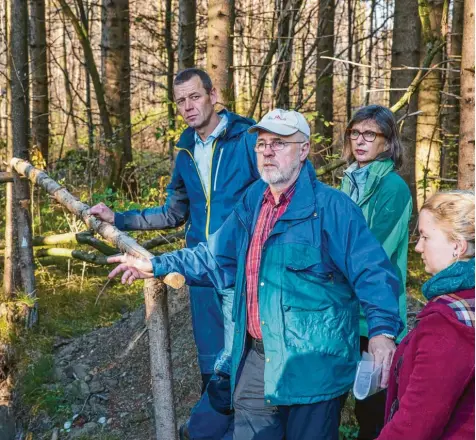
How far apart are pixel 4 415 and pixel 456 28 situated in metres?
10.6

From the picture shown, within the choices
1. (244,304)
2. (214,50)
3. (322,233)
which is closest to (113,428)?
(244,304)

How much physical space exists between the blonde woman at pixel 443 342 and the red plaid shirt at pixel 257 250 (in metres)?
0.87

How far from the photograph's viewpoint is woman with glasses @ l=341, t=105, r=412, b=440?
348cm

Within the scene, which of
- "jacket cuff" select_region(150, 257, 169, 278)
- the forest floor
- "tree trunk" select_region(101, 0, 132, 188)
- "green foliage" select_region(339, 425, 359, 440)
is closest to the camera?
"jacket cuff" select_region(150, 257, 169, 278)

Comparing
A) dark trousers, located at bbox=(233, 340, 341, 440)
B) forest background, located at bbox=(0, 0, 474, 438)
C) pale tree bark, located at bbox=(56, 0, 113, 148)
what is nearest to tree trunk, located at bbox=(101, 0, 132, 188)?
forest background, located at bbox=(0, 0, 474, 438)

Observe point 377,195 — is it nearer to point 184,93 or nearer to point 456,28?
point 184,93

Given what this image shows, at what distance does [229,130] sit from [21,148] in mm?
3365

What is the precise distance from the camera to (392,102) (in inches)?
335

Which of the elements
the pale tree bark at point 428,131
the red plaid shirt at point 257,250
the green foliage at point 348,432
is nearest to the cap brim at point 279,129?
the red plaid shirt at point 257,250

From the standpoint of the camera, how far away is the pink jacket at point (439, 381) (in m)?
1.94

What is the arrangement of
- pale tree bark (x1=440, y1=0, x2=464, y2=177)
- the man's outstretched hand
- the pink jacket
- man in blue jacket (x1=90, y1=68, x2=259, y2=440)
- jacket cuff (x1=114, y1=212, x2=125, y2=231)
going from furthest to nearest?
pale tree bark (x1=440, y1=0, x2=464, y2=177)
jacket cuff (x1=114, y1=212, x2=125, y2=231)
man in blue jacket (x1=90, y1=68, x2=259, y2=440)
the man's outstretched hand
the pink jacket

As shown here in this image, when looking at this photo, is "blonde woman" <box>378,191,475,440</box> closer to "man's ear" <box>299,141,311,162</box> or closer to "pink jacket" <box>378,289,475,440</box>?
"pink jacket" <box>378,289,475,440</box>

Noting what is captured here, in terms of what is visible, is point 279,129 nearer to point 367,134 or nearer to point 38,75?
point 367,134

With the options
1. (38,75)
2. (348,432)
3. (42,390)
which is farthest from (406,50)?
(38,75)
